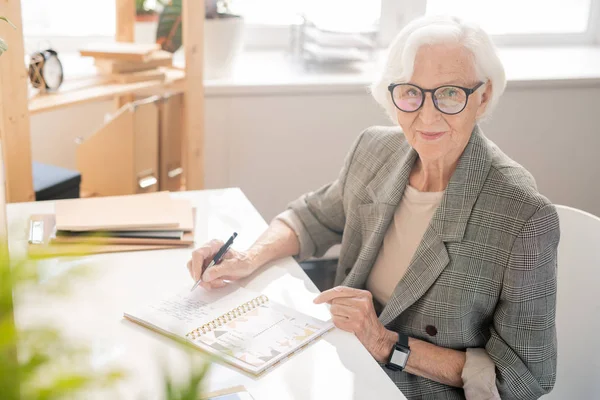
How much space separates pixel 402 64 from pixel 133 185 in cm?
114

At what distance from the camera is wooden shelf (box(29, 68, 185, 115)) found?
79.5 inches

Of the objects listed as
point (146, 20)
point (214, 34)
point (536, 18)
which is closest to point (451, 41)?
point (214, 34)

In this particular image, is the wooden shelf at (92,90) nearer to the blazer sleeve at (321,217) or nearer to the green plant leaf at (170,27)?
the green plant leaf at (170,27)

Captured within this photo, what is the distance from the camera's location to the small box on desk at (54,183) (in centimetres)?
209

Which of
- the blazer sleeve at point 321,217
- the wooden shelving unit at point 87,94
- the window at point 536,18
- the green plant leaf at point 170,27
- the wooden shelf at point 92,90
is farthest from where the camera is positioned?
the window at point 536,18

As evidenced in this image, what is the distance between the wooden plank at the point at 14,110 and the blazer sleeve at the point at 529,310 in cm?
123

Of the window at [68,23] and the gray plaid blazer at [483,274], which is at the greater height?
the window at [68,23]

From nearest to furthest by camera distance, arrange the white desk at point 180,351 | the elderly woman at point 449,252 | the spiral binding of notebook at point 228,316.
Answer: the white desk at point 180,351 < the spiral binding of notebook at point 228,316 < the elderly woman at point 449,252

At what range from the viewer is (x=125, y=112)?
90.0 inches

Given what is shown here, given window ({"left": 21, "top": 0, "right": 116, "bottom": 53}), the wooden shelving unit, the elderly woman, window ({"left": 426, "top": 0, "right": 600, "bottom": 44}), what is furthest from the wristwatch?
window ({"left": 426, "top": 0, "right": 600, "bottom": 44})

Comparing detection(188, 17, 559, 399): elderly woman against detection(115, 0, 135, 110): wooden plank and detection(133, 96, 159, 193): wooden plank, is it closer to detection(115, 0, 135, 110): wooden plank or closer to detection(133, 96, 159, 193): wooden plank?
detection(133, 96, 159, 193): wooden plank

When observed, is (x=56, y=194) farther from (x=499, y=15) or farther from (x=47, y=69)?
(x=499, y=15)

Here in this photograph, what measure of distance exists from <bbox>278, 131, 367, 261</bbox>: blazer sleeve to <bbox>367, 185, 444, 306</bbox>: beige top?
17cm

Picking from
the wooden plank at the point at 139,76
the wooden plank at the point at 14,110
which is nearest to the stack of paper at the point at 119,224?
the wooden plank at the point at 14,110
